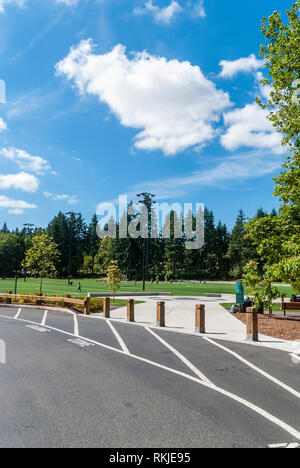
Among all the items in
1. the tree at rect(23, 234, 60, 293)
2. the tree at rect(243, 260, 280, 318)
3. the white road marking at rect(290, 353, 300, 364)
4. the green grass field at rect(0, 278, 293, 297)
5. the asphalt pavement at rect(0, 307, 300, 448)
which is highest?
the tree at rect(23, 234, 60, 293)

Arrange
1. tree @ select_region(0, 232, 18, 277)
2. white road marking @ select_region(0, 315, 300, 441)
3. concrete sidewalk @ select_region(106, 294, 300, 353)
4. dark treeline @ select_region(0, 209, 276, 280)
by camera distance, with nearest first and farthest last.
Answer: white road marking @ select_region(0, 315, 300, 441)
concrete sidewalk @ select_region(106, 294, 300, 353)
dark treeline @ select_region(0, 209, 276, 280)
tree @ select_region(0, 232, 18, 277)

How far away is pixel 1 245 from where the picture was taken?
93250 mm

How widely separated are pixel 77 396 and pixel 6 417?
1.16m

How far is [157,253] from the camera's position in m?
88.8

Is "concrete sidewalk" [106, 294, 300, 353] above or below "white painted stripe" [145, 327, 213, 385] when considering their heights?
below

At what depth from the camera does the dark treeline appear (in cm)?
8165

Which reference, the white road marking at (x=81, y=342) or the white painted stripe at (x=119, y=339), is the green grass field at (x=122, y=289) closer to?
the white painted stripe at (x=119, y=339)

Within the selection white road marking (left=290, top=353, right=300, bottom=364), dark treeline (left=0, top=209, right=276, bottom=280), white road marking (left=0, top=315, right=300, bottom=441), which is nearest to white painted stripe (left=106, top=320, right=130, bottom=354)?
white road marking (left=0, top=315, right=300, bottom=441)

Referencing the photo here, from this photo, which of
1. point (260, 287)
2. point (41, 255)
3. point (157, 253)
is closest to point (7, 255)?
point (157, 253)

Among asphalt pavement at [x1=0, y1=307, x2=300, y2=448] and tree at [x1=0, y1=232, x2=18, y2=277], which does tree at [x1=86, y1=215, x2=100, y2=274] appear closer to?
tree at [x1=0, y1=232, x2=18, y2=277]

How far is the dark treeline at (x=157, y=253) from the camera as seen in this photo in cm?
8165
